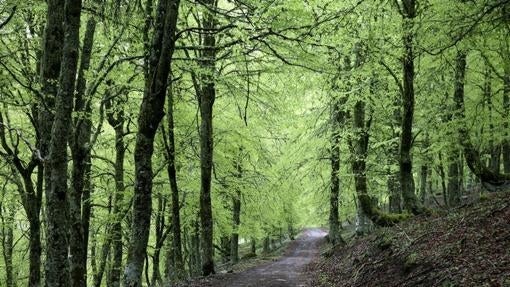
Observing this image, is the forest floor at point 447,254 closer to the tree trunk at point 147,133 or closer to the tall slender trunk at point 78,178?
the tree trunk at point 147,133

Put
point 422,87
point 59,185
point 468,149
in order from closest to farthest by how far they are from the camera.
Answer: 1. point 59,185
2. point 468,149
3. point 422,87

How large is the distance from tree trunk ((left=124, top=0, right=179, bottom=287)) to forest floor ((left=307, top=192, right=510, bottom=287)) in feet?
14.5

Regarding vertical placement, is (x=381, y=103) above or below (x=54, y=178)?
above

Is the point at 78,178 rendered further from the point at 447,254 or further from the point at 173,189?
the point at 447,254

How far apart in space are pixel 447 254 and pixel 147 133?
17.9 feet

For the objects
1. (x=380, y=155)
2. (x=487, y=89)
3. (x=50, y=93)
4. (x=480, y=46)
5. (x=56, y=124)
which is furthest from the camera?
(x=380, y=155)

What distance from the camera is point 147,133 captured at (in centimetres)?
755

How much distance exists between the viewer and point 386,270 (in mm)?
8680

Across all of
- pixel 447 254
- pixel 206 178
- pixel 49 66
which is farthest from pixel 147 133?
pixel 206 178

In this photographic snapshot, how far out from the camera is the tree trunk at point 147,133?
7.45 meters

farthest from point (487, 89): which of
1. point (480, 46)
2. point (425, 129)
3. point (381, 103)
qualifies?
point (480, 46)

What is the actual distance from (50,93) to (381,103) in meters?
11.8

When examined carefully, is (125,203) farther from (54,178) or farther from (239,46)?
(54,178)

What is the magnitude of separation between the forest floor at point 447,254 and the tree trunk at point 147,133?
14.5 feet
